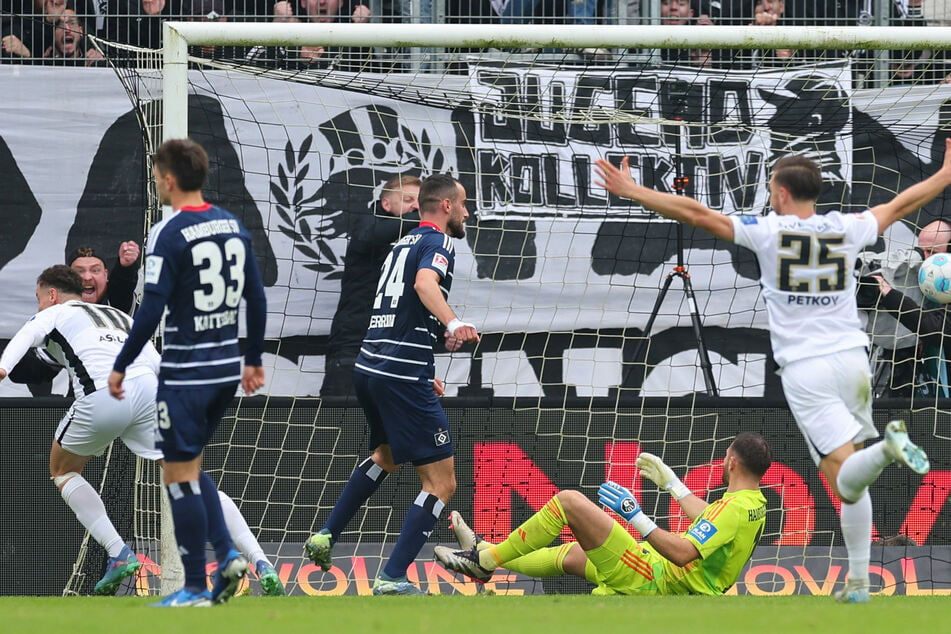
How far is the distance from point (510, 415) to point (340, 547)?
1354 millimetres

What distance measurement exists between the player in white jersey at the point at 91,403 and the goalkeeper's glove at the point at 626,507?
192 centimetres

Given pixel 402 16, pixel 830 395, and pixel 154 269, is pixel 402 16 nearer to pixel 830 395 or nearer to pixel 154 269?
pixel 154 269

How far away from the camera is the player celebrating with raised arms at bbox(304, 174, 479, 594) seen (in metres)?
6.83

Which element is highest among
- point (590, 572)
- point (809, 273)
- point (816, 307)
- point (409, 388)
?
point (809, 273)

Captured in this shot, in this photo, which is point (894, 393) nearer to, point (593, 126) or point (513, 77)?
point (593, 126)

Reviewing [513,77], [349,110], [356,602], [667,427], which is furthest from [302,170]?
[356,602]

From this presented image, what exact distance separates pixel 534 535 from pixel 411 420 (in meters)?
0.90

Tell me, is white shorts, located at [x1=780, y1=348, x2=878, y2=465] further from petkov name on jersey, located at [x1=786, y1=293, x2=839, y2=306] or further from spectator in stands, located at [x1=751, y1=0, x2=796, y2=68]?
spectator in stands, located at [x1=751, y1=0, x2=796, y2=68]

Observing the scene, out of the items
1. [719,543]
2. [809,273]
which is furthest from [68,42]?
[809,273]

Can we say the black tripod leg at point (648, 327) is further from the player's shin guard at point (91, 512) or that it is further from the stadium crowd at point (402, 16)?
the player's shin guard at point (91, 512)

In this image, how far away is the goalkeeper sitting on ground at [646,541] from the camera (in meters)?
6.71

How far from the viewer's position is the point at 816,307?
18.7 ft

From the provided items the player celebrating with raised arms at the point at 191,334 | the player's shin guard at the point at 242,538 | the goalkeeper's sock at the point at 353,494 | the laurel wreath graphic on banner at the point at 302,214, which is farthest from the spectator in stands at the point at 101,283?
the player celebrating with raised arms at the point at 191,334

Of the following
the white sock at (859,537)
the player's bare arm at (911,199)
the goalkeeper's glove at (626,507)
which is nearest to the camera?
the white sock at (859,537)
